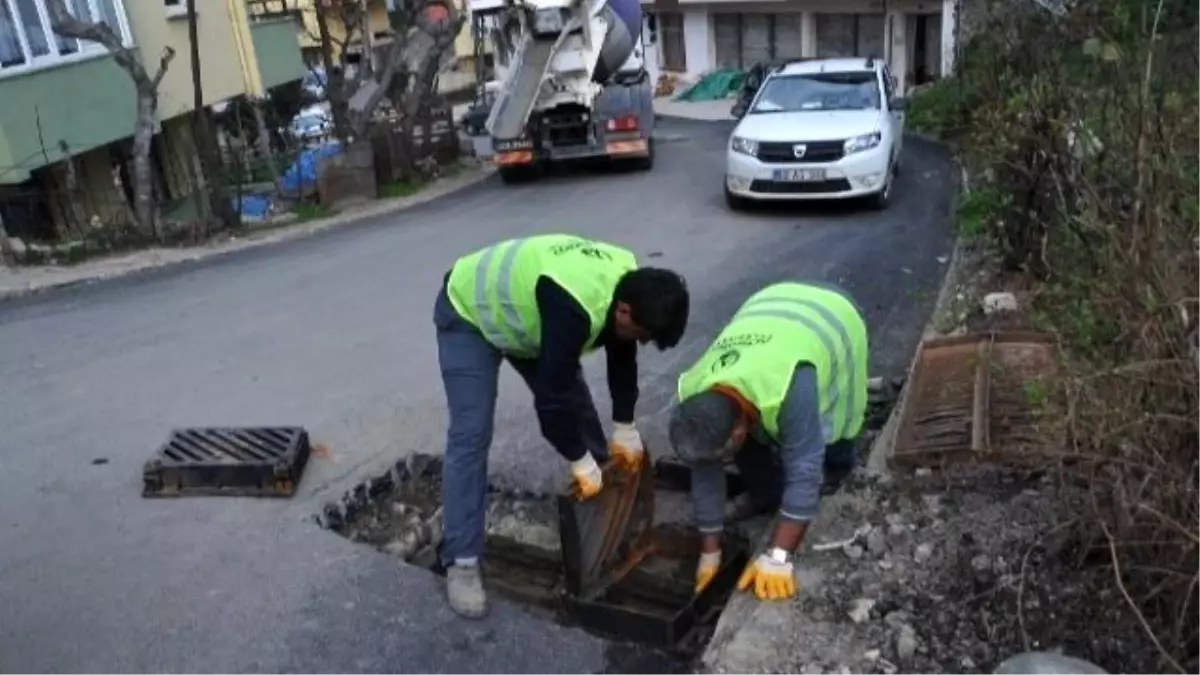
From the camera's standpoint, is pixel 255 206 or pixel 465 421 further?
pixel 255 206

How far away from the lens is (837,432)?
3.96 m

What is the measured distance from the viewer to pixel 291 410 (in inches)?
237

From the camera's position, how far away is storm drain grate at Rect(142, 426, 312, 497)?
486 centimetres

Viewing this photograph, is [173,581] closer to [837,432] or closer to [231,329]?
[837,432]

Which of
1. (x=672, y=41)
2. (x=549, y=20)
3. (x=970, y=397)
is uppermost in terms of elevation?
(x=549, y=20)

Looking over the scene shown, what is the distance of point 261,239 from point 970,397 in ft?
32.0

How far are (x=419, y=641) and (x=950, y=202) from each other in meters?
8.91

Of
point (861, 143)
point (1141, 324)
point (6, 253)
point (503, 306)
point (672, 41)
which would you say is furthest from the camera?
point (672, 41)

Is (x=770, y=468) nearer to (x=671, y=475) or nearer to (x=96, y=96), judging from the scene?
(x=671, y=475)

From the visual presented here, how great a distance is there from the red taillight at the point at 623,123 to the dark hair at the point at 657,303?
12.1 meters

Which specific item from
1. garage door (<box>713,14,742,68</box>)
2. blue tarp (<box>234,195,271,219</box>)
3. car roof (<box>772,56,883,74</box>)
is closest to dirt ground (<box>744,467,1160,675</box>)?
car roof (<box>772,56,883,74</box>)

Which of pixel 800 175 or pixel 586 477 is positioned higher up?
pixel 586 477

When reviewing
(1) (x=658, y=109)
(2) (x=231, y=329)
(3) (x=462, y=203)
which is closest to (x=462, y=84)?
(1) (x=658, y=109)

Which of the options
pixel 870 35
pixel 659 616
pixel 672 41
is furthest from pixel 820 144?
pixel 672 41
